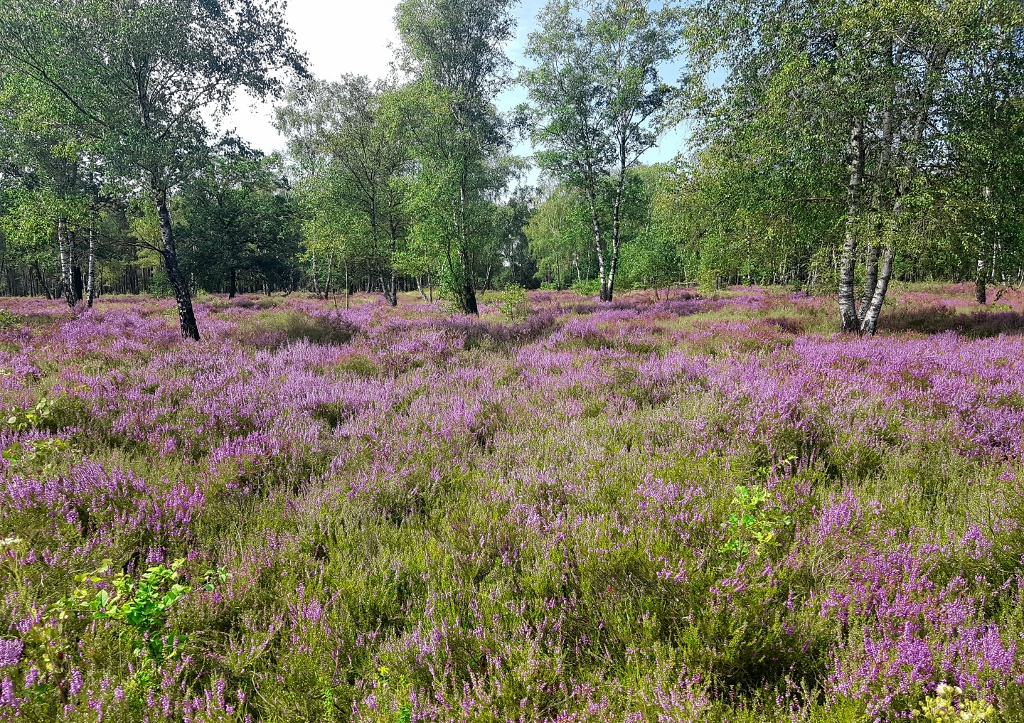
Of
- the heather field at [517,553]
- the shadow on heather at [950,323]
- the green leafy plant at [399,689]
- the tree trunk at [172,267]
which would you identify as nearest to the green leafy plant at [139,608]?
the heather field at [517,553]

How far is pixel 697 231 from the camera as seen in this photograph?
1371 centimetres

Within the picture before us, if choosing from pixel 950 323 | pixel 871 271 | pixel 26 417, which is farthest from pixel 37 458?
pixel 950 323

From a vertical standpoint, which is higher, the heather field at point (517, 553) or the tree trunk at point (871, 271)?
the tree trunk at point (871, 271)

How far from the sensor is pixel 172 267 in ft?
33.5

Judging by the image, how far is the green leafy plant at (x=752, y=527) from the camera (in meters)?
2.22

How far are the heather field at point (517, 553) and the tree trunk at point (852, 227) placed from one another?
18.5ft

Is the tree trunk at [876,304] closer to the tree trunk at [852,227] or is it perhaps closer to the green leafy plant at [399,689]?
the tree trunk at [852,227]

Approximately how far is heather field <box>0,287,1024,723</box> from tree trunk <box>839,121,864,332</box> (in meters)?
5.63

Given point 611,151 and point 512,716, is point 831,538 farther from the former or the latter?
point 611,151

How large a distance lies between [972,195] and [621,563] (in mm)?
11686

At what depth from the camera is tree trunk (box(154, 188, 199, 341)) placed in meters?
10.1

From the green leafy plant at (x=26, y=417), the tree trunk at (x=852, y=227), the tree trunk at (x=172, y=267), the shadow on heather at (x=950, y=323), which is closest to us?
the green leafy plant at (x=26, y=417)

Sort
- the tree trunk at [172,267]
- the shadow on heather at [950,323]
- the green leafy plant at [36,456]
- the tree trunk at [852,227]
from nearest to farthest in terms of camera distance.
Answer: the green leafy plant at [36,456]
the shadow on heather at [950,323]
the tree trunk at [852,227]
the tree trunk at [172,267]

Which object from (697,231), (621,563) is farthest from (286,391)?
(697,231)
